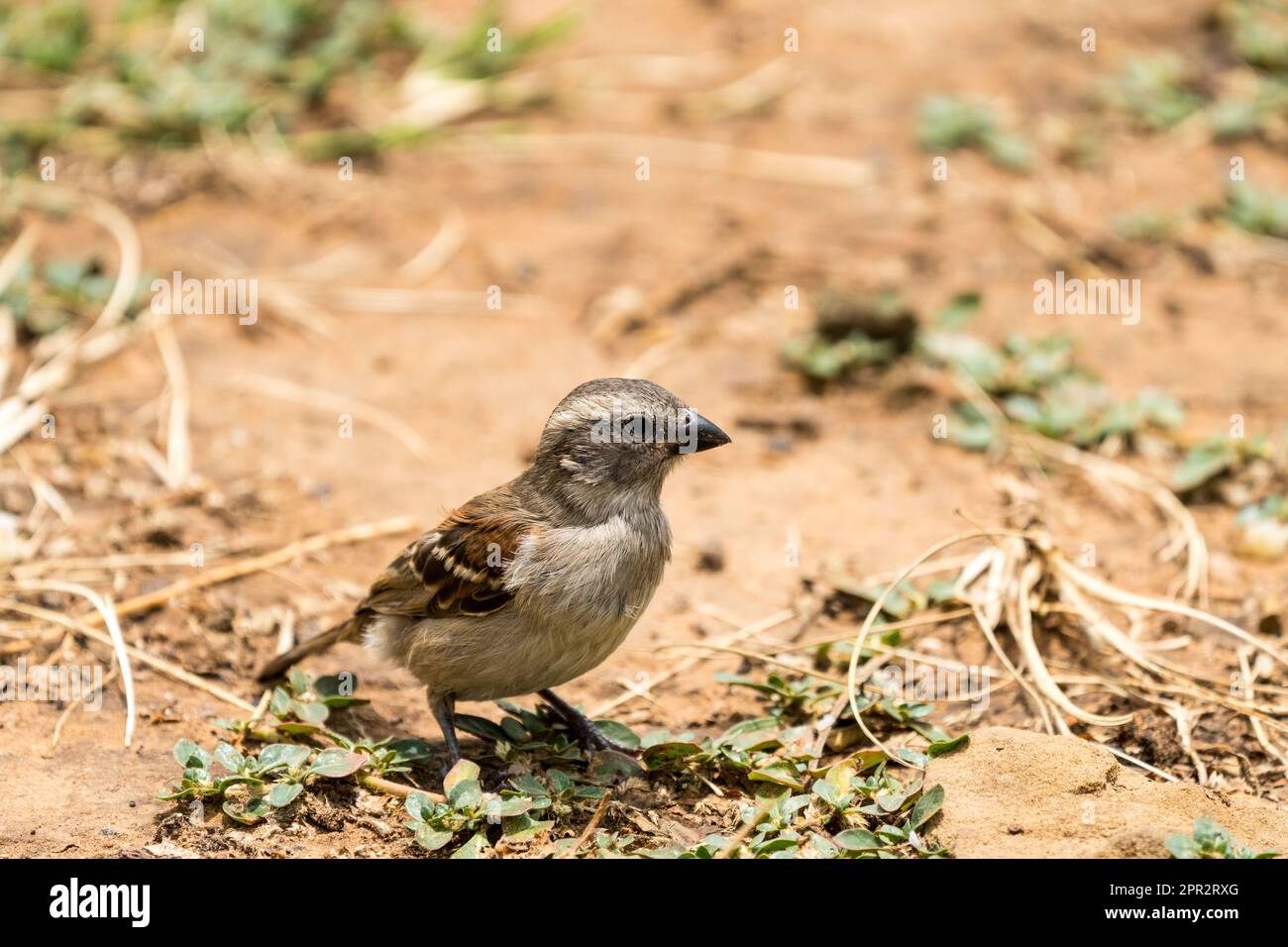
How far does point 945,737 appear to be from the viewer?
4297 mm

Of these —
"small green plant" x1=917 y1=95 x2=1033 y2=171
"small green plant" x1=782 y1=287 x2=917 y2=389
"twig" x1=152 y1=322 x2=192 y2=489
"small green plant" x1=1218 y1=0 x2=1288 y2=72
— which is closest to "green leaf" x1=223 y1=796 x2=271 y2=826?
"twig" x1=152 y1=322 x2=192 y2=489

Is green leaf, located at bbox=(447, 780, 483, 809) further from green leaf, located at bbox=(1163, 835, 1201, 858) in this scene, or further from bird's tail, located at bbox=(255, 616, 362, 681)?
green leaf, located at bbox=(1163, 835, 1201, 858)

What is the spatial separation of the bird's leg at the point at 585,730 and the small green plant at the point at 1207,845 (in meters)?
1.64

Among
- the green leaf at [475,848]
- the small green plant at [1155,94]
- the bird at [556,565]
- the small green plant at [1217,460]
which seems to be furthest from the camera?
the small green plant at [1155,94]

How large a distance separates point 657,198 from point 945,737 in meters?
4.98

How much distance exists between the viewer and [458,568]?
446 cm

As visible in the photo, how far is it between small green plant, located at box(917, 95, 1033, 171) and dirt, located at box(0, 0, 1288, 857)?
0.48 ft

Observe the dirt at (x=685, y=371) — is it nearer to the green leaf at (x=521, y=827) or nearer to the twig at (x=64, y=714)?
the twig at (x=64, y=714)

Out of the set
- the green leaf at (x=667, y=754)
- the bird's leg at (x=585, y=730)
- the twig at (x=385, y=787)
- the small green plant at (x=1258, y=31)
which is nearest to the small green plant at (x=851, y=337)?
the bird's leg at (x=585, y=730)

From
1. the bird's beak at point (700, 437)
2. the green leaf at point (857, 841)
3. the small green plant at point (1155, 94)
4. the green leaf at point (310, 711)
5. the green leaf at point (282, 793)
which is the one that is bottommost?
the green leaf at point (857, 841)

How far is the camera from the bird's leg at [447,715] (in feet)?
14.5
